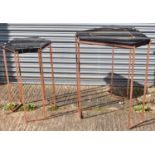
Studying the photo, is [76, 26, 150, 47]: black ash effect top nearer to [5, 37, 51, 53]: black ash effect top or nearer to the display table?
the display table

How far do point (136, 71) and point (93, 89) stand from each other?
1.55 meters

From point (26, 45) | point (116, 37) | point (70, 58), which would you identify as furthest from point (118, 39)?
point (70, 58)

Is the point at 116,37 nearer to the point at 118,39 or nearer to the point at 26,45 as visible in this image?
the point at 118,39

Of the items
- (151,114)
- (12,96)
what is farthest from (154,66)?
(12,96)

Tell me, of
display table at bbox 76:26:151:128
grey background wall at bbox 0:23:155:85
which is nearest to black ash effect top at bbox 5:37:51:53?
display table at bbox 76:26:151:128

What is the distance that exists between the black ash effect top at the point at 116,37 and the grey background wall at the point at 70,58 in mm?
1908

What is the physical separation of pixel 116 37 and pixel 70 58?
325 centimetres

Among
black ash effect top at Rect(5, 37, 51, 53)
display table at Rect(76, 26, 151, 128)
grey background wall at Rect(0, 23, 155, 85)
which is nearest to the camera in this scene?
display table at Rect(76, 26, 151, 128)

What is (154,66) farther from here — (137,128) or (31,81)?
(31,81)

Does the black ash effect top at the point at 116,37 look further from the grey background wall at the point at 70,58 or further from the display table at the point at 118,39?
the grey background wall at the point at 70,58

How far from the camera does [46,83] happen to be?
11914mm

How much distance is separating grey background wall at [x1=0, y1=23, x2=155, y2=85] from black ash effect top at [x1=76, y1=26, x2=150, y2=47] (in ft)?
6.26

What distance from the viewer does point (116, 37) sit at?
8453 mm

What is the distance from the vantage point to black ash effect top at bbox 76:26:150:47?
8062 mm
